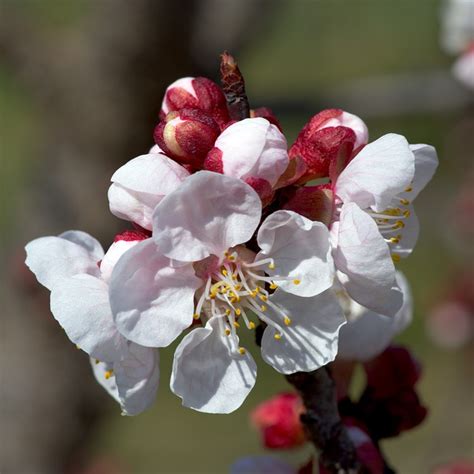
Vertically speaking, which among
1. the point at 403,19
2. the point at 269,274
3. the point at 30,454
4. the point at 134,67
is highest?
the point at 269,274

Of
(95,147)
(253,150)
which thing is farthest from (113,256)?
(95,147)

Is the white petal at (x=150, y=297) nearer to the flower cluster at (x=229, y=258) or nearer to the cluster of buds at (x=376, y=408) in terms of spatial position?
the flower cluster at (x=229, y=258)

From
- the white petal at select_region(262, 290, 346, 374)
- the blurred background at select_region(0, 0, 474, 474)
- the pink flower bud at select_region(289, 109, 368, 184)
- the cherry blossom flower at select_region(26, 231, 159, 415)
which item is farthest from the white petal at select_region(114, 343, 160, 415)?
the blurred background at select_region(0, 0, 474, 474)

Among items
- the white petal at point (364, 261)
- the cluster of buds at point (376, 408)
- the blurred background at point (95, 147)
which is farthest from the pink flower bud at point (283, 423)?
the blurred background at point (95, 147)

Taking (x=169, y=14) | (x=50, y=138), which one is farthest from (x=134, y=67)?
(x=50, y=138)

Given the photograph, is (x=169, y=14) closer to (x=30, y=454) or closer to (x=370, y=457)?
(x=30, y=454)

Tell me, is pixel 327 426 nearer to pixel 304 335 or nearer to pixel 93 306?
pixel 304 335

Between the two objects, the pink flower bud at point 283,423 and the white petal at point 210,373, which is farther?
the pink flower bud at point 283,423
